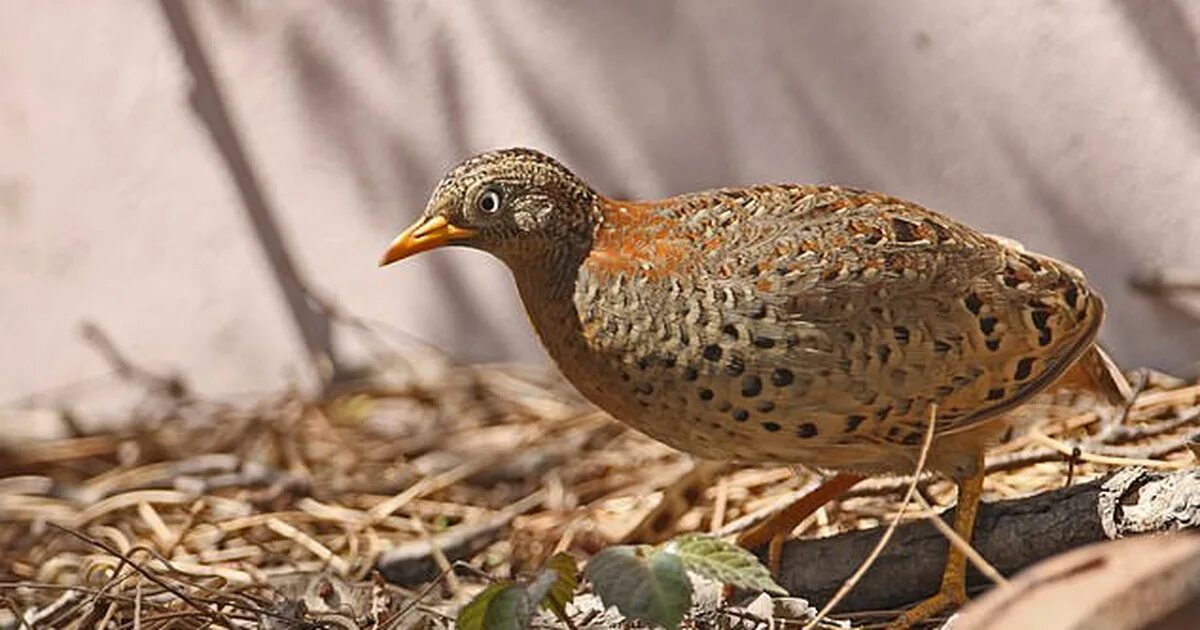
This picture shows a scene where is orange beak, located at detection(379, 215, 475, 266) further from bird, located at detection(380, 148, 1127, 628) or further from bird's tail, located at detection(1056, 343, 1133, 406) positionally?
bird's tail, located at detection(1056, 343, 1133, 406)

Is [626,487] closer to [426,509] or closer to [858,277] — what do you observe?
[426,509]

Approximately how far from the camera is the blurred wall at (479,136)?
330cm

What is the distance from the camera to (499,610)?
2.04 meters

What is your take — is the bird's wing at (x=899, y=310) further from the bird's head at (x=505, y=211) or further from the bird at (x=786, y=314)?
the bird's head at (x=505, y=211)

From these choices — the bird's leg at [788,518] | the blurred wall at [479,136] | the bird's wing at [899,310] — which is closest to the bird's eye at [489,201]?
the bird's wing at [899,310]

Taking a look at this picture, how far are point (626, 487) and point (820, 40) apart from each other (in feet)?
2.77

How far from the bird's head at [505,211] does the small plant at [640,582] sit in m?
0.47

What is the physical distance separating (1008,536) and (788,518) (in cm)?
32

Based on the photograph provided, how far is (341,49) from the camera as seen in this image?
143 inches

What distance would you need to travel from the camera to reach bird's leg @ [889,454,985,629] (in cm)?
239

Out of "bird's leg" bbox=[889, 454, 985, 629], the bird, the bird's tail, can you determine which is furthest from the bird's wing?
the bird's tail

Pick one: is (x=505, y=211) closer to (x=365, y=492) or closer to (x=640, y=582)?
(x=640, y=582)

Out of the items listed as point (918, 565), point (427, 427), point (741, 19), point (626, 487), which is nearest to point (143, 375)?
point (427, 427)

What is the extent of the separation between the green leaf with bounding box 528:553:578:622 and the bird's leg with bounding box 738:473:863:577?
1.56 feet
